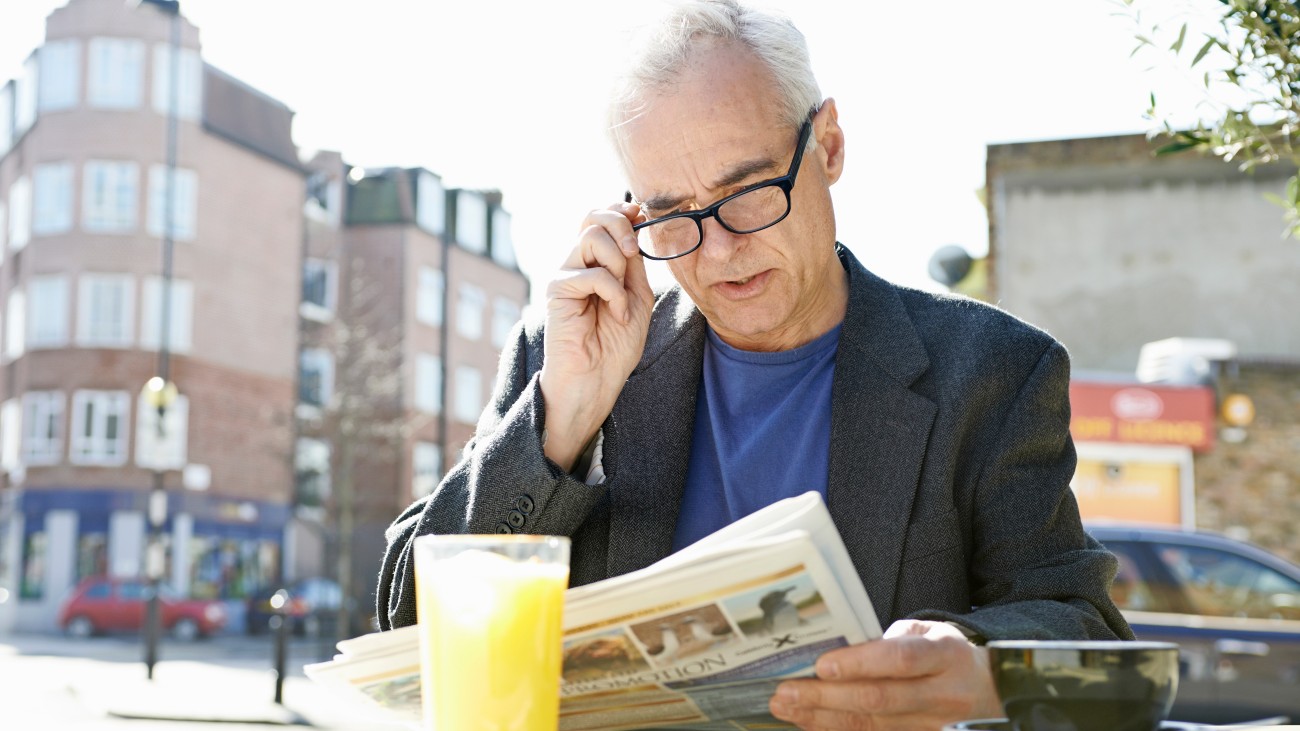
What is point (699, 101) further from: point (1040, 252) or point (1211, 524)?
point (1040, 252)

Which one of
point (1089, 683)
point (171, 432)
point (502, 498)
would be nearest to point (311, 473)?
point (171, 432)

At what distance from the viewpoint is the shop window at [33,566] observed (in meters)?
27.8

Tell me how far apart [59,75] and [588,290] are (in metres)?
30.6

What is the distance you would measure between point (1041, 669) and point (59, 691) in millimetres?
14805

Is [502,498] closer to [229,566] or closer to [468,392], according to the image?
[229,566]

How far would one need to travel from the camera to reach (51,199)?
28781mm

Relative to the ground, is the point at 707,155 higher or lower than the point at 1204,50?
lower

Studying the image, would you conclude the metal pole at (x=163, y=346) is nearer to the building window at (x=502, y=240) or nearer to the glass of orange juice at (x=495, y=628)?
the building window at (x=502, y=240)

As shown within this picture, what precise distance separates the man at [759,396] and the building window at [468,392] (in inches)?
1406

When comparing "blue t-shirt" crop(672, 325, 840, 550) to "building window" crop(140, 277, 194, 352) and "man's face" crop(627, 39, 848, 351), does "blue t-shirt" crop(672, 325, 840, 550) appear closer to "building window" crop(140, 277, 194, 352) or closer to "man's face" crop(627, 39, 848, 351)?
"man's face" crop(627, 39, 848, 351)

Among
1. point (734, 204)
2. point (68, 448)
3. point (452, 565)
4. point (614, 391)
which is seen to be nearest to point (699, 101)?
point (734, 204)

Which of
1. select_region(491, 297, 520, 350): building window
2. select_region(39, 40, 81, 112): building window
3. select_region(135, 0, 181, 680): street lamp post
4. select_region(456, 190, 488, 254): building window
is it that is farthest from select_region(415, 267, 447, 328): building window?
select_region(39, 40, 81, 112): building window

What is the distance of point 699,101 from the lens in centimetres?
198

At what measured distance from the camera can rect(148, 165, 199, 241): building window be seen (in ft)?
95.0
